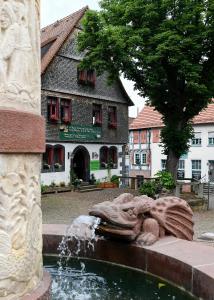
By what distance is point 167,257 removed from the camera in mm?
4977

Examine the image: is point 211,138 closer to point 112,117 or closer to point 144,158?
point 144,158

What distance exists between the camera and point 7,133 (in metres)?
3.50

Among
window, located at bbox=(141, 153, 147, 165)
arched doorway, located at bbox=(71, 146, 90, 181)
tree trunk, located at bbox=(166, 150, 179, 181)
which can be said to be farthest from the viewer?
window, located at bbox=(141, 153, 147, 165)

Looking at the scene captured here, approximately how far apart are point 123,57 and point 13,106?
1627cm

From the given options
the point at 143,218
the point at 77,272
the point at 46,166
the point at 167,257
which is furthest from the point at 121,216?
the point at 46,166

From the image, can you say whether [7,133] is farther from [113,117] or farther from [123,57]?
[113,117]

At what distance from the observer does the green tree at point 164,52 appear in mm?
18625

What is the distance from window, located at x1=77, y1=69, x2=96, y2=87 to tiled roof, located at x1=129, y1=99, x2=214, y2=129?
37.1 feet

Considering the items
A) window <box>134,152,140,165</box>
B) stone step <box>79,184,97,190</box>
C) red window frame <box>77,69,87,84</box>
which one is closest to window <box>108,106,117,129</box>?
red window frame <box>77,69,87,84</box>

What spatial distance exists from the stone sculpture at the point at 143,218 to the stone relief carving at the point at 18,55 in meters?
2.10

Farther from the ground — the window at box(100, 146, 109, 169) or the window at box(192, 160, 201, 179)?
the window at box(100, 146, 109, 169)

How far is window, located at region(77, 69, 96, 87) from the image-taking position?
26953mm

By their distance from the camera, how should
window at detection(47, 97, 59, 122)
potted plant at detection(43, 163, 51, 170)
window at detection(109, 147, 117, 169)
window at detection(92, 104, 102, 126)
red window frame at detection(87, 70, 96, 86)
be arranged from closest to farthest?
1. potted plant at detection(43, 163, 51, 170)
2. window at detection(47, 97, 59, 122)
3. red window frame at detection(87, 70, 96, 86)
4. window at detection(92, 104, 102, 126)
5. window at detection(109, 147, 117, 169)

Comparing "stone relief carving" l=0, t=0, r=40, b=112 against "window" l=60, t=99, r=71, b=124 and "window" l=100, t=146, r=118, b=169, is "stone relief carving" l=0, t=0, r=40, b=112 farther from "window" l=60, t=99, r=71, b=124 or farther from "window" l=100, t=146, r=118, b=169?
"window" l=100, t=146, r=118, b=169
